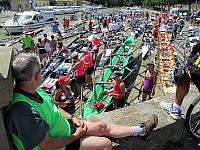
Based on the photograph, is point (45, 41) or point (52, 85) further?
point (45, 41)

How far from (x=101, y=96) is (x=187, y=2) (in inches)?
2377

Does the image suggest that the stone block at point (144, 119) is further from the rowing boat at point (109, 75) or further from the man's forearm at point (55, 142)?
the rowing boat at point (109, 75)

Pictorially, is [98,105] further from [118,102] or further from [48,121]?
[48,121]

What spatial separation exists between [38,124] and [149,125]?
141cm

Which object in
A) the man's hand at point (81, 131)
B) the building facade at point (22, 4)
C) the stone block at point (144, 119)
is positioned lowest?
the stone block at point (144, 119)

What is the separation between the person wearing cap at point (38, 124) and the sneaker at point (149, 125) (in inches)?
12.7

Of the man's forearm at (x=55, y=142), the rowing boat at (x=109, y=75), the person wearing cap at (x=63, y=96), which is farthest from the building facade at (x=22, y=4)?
the man's forearm at (x=55, y=142)

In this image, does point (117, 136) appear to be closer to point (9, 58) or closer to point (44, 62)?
point (9, 58)

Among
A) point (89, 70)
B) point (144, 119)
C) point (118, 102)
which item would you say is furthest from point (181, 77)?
point (89, 70)

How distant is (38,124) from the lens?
218cm

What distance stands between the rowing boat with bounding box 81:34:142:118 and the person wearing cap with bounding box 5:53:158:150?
228 inches

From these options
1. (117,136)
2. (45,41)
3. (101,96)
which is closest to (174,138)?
(117,136)

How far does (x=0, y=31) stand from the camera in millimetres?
31141

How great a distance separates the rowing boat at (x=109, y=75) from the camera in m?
8.91
